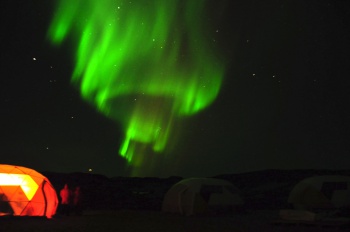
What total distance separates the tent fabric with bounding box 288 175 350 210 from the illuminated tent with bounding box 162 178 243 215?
3.16m

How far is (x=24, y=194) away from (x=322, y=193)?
13.2 metres

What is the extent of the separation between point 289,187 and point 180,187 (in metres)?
33.3

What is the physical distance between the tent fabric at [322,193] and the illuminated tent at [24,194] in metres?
11.3

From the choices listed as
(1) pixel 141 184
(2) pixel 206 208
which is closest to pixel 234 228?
(2) pixel 206 208

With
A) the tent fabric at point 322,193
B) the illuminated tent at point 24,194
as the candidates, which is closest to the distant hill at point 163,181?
the tent fabric at point 322,193

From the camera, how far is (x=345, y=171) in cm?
5362

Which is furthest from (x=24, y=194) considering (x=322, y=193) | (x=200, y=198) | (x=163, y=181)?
(x=163, y=181)

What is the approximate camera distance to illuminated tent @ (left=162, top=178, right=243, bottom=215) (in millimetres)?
21234

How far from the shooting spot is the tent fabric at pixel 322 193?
20.0m

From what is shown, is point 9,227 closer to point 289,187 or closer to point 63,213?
point 63,213

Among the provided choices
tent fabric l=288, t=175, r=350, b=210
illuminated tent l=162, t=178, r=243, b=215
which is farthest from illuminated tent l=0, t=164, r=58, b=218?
tent fabric l=288, t=175, r=350, b=210

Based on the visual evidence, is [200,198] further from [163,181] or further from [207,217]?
[163,181]

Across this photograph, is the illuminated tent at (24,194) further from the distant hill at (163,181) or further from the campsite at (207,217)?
the distant hill at (163,181)

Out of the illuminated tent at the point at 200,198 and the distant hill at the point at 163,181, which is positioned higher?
the illuminated tent at the point at 200,198
